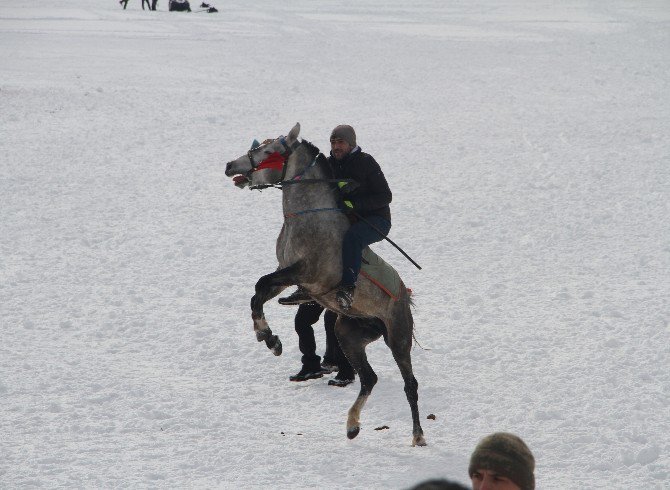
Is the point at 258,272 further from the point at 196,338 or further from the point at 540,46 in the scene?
the point at 540,46

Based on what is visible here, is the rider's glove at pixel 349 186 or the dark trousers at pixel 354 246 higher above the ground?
the rider's glove at pixel 349 186

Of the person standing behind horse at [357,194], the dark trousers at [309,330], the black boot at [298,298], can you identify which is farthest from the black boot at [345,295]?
the dark trousers at [309,330]

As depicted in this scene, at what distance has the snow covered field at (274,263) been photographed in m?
9.09

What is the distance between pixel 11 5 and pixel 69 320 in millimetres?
41943

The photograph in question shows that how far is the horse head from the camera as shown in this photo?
→ 9.21 m

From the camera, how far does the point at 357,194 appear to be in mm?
9453

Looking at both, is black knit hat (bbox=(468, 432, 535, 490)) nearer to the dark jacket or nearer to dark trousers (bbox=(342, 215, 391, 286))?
dark trousers (bbox=(342, 215, 391, 286))

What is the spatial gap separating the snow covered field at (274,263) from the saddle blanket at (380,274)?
1.48 m

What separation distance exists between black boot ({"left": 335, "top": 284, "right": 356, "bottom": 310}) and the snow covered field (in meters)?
1.37

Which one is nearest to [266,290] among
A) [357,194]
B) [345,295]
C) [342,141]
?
[345,295]

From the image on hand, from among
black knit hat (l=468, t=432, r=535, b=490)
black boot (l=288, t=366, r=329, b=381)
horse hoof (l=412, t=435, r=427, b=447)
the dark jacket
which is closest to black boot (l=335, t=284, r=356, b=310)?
the dark jacket

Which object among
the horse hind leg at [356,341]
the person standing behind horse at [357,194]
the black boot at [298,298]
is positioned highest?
the person standing behind horse at [357,194]

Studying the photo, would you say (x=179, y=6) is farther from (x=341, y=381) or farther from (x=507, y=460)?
(x=507, y=460)

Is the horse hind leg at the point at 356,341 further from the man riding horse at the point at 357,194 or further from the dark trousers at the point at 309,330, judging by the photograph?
the dark trousers at the point at 309,330
